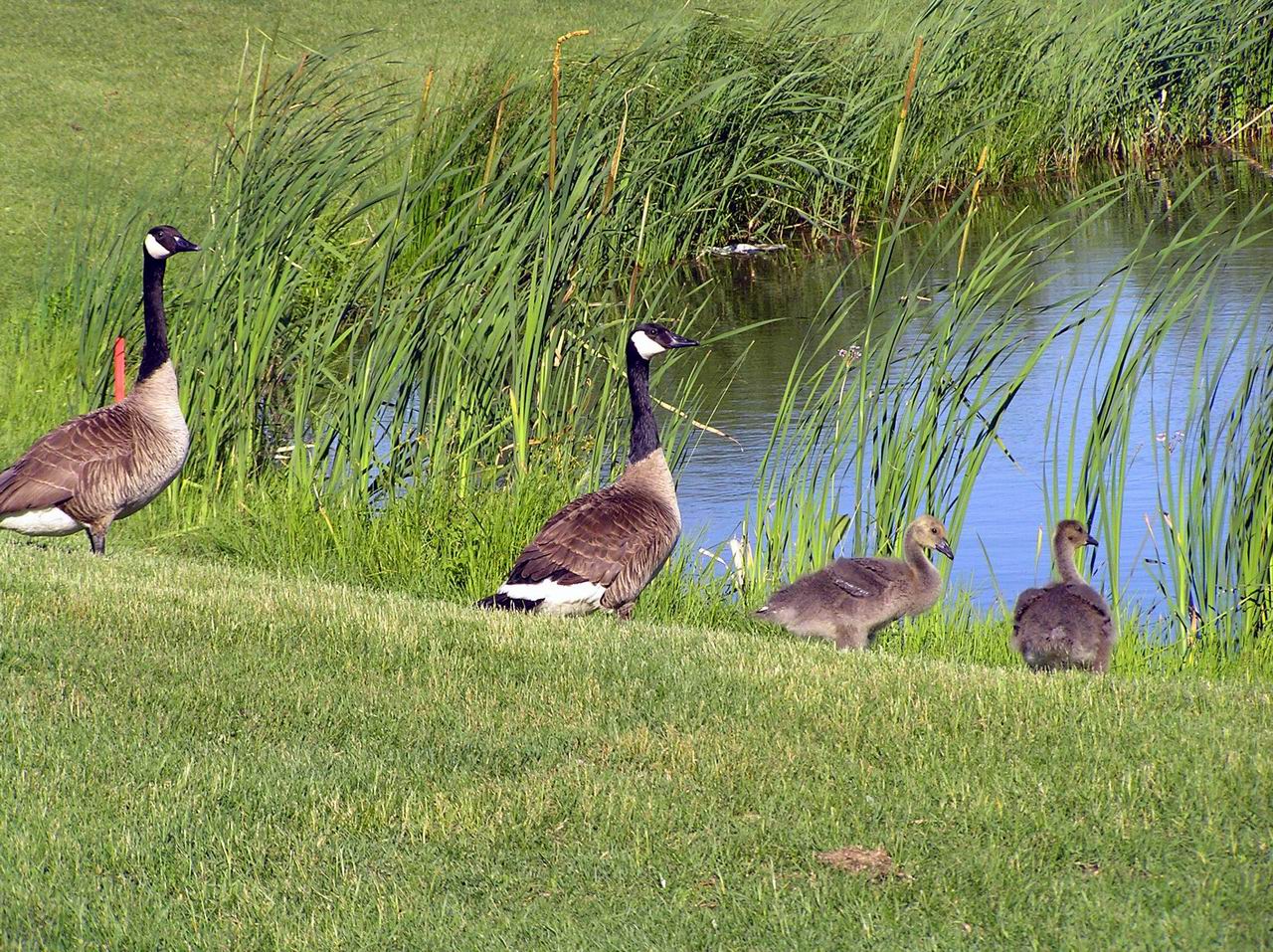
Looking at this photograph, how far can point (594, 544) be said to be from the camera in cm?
802

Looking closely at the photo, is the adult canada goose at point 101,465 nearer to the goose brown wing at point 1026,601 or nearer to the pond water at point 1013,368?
the pond water at point 1013,368

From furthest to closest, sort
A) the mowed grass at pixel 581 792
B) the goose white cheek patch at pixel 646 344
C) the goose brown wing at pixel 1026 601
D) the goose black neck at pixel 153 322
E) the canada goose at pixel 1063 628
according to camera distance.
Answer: the goose black neck at pixel 153 322, the goose white cheek patch at pixel 646 344, the goose brown wing at pixel 1026 601, the canada goose at pixel 1063 628, the mowed grass at pixel 581 792

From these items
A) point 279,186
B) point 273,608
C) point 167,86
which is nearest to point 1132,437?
point 279,186

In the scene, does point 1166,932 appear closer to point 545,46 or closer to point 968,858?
point 968,858

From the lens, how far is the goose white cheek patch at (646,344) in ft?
30.0

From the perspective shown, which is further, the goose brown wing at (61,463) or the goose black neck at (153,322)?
the goose black neck at (153,322)

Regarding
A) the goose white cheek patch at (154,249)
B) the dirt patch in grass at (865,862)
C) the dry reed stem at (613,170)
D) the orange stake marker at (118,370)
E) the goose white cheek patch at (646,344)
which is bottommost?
the dirt patch in grass at (865,862)

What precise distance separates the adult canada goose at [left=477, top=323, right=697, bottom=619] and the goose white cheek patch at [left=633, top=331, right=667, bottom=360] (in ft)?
2.37

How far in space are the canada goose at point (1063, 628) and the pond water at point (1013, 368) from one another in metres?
0.89

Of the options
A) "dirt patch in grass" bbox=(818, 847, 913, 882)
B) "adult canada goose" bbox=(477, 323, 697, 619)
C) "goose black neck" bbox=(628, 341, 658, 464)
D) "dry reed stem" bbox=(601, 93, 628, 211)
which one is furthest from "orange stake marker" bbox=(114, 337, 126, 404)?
"dirt patch in grass" bbox=(818, 847, 913, 882)

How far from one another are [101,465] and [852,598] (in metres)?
4.05

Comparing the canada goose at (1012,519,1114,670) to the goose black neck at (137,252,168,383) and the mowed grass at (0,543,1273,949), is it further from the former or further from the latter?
the goose black neck at (137,252,168,383)

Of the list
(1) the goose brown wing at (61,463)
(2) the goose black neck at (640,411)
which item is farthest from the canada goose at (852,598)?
(1) the goose brown wing at (61,463)

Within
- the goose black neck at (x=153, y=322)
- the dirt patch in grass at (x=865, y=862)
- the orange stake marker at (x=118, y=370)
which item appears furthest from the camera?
the orange stake marker at (x=118, y=370)
